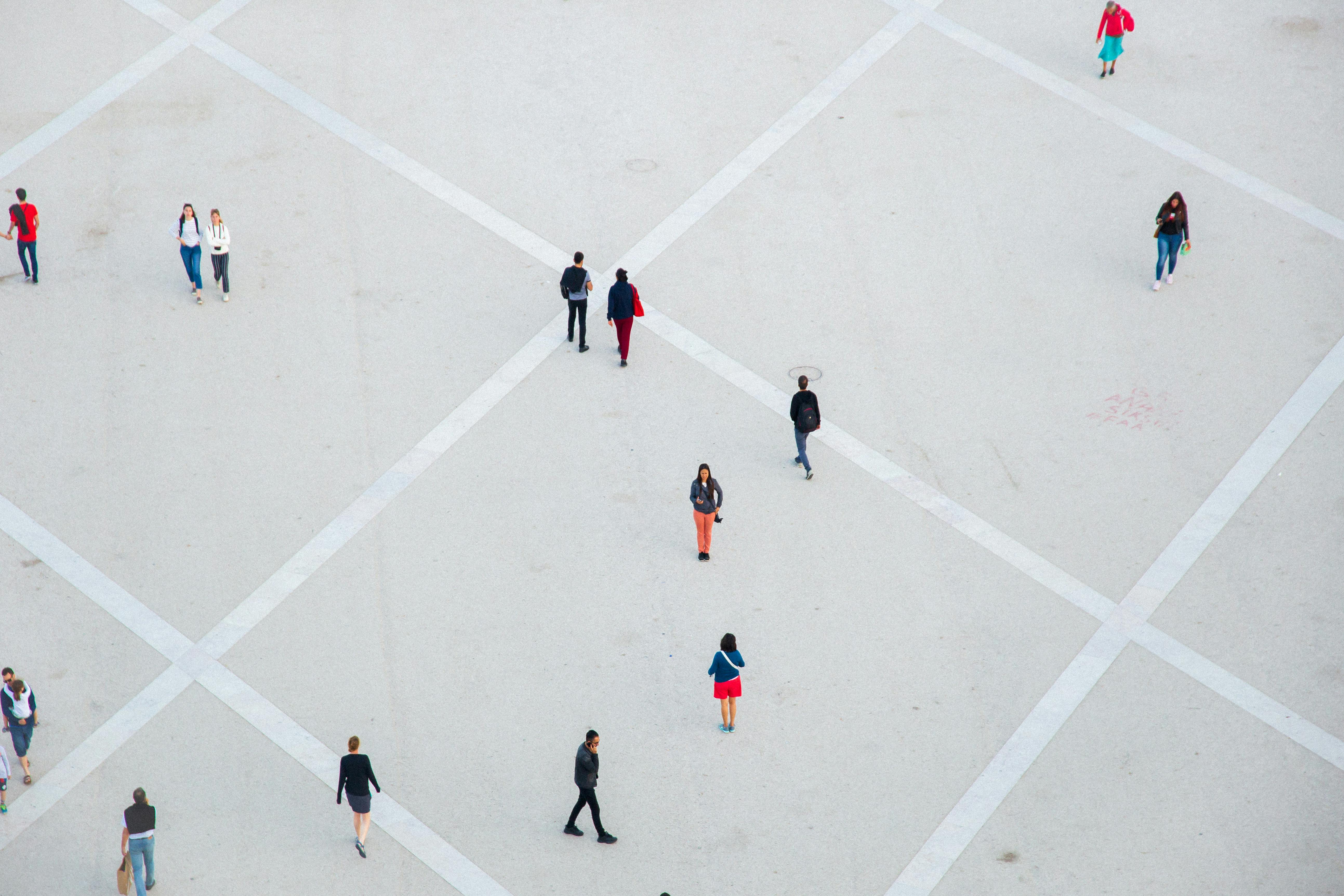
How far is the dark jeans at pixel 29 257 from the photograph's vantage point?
1802 centimetres

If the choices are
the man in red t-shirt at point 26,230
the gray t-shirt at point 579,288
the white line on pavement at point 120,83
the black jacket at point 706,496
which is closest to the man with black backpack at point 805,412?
the black jacket at point 706,496

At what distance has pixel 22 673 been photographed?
1414 centimetres

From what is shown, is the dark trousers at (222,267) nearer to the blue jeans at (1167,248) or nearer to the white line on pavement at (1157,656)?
the white line on pavement at (1157,656)

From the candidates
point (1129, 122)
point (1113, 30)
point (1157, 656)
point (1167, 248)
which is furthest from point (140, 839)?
point (1113, 30)

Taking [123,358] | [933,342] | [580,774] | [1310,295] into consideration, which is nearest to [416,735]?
[580,774]

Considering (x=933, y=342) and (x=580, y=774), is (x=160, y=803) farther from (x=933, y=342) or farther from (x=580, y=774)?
(x=933, y=342)

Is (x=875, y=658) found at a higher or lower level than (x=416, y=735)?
higher

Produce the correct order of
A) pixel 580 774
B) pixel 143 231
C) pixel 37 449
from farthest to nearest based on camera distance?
1. pixel 143 231
2. pixel 37 449
3. pixel 580 774

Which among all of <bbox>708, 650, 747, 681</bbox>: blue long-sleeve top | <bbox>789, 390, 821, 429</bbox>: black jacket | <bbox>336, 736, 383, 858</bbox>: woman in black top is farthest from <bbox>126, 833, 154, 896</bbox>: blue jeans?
<bbox>789, 390, 821, 429</bbox>: black jacket

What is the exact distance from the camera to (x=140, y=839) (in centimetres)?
1205

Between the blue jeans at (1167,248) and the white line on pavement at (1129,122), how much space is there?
95.5 inches

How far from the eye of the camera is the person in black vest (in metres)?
12.0

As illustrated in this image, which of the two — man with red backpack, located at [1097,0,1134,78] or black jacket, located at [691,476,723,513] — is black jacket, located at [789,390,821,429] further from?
man with red backpack, located at [1097,0,1134,78]

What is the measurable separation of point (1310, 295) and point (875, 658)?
336 inches
